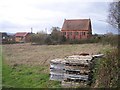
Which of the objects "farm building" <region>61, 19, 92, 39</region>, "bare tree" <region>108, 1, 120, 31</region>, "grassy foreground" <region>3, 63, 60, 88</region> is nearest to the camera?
"bare tree" <region>108, 1, 120, 31</region>

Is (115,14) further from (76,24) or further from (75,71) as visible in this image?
(76,24)

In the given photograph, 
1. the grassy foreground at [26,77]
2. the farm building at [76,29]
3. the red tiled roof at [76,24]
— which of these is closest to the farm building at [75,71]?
the grassy foreground at [26,77]

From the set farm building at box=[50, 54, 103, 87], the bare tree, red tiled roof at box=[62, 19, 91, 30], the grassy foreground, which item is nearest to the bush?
farm building at box=[50, 54, 103, 87]

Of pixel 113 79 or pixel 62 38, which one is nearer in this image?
pixel 113 79

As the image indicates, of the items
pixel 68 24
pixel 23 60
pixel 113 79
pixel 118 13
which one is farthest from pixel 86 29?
pixel 113 79

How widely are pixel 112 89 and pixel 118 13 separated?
8.12ft

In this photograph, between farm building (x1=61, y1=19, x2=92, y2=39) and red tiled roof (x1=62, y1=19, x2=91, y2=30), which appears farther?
red tiled roof (x1=62, y1=19, x2=91, y2=30)

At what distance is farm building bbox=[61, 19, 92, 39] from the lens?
2136 cm

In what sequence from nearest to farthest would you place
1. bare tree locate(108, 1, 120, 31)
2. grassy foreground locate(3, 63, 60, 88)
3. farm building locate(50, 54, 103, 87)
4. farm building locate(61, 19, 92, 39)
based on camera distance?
farm building locate(50, 54, 103, 87) < bare tree locate(108, 1, 120, 31) < grassy foreground locate(3, 63, 60, 88) < farm building locate(61, 19, 92, 39)

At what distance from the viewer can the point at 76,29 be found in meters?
22.8

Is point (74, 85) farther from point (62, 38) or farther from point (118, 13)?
point (62, 38)

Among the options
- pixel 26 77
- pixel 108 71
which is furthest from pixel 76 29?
pixel 108 71

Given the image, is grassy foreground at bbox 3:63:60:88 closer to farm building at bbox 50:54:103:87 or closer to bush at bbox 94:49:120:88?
farm building at bbox 50:54:103:87

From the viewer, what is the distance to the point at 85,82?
6.91 meters
